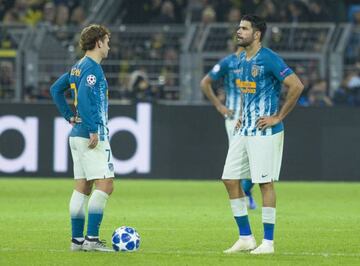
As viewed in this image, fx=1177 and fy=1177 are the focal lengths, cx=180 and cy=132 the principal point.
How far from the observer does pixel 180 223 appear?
14.5 metres

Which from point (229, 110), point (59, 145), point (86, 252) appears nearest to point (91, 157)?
point (86, 252)

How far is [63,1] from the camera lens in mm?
27625

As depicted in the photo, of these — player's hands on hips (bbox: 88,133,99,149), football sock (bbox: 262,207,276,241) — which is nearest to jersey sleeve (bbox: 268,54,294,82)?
football sock (bbox: 262,207,276,241)

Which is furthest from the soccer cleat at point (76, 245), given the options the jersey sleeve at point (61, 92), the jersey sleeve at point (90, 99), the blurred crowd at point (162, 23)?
the blurred crowd at point (162, 23)

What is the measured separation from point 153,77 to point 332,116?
13.3 ft

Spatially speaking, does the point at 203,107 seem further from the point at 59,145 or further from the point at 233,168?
the point at 233,168

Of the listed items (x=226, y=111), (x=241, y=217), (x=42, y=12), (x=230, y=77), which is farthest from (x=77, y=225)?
(x=42, y=12)

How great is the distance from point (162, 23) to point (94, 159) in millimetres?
15449

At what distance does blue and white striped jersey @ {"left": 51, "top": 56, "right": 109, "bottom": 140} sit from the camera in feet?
36.5

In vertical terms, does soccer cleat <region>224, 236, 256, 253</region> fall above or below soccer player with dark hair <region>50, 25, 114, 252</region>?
below

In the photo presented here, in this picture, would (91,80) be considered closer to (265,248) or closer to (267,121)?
(267,121)

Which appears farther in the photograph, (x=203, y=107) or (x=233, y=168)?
(x=203, y=107)

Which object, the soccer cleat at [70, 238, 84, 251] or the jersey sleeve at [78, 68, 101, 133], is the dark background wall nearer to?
the soccer cleat at [70, 238, 84, 251]

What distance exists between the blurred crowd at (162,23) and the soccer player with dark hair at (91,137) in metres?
11.4
